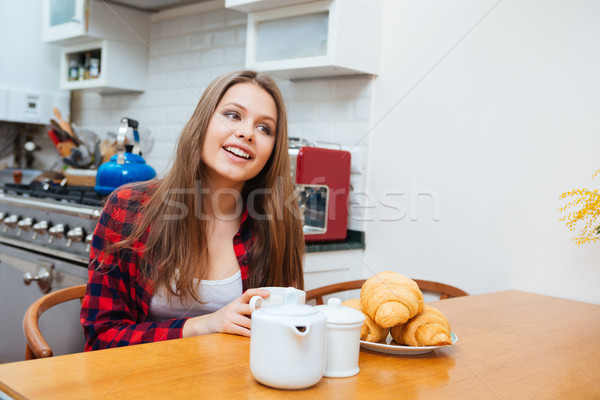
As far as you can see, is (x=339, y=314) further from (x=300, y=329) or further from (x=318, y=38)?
(x=318, y=38)

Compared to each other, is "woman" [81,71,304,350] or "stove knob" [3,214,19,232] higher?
"woman" [81,71,304,350]

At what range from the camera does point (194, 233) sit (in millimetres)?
1411

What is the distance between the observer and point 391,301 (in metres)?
0.98

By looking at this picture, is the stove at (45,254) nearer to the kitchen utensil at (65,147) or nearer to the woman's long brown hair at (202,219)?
the kitchen utensil at (65,147)

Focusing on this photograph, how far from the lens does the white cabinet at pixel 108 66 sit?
330cm

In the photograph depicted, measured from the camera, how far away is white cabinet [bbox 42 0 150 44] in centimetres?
321

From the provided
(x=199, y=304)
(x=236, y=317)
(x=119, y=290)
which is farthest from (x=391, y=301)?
(x=119, y=290)

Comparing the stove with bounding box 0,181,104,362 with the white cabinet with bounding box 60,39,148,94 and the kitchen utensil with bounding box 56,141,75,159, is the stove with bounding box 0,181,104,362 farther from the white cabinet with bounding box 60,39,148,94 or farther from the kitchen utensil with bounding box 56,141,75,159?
the white cabinet with bounding box 60,39,148,94

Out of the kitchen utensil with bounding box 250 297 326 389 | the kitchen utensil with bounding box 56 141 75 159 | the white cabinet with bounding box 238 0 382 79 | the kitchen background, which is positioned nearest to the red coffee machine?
the kitchen background

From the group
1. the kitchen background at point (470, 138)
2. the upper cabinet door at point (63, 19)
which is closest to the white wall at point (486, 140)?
the kitchen background at point (470, 138)

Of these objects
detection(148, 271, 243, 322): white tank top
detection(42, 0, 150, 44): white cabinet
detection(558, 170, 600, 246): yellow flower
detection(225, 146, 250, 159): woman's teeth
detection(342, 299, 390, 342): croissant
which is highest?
detection(42, 0, 150, 44): white cabinet

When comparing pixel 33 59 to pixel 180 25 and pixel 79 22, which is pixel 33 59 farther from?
pixel 180 25

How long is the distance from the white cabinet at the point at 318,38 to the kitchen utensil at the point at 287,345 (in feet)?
5.19

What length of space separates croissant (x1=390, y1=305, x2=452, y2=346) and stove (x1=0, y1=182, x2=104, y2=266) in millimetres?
1530
